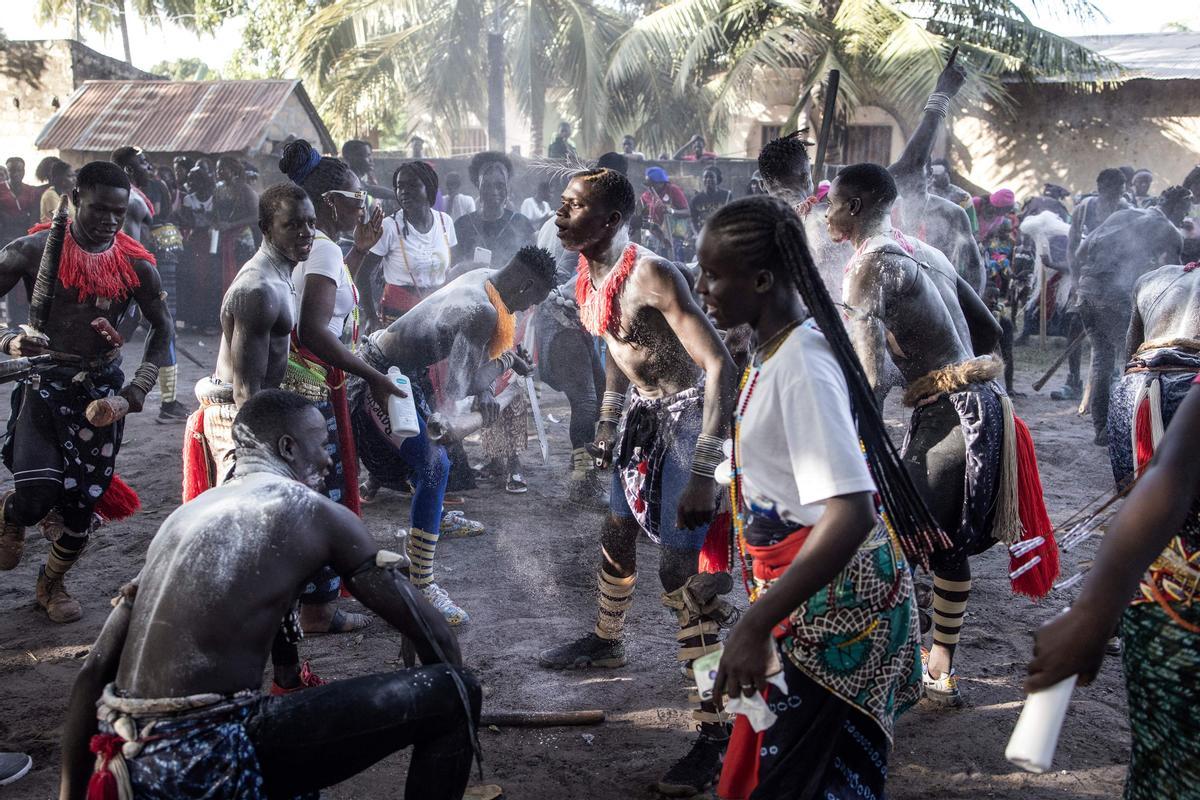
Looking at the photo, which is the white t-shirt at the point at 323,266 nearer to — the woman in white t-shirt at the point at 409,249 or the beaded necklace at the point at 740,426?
the beaded necklace at the point at 740,426

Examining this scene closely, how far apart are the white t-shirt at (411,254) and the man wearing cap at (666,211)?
4.76 metres

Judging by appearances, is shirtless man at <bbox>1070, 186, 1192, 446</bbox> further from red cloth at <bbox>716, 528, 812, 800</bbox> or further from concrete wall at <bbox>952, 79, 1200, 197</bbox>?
concrete wall at <bbox>952, 79, 1200, 197</bbox>

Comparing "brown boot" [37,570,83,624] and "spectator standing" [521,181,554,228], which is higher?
"spectator standing" [521,181,554,228]

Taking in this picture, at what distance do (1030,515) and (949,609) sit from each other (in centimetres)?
49

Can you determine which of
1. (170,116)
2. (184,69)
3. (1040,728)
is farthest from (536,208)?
(184,69)

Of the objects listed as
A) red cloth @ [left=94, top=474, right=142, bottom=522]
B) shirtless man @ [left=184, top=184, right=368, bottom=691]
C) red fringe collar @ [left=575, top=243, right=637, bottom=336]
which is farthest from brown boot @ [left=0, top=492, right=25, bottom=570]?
red fringe collar @ [left=575, top=243, right=637, bottom=336]

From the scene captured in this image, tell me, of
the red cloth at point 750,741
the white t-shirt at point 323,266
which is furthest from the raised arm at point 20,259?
the red cloth at point 750,741

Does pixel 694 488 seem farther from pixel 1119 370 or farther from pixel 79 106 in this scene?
pixel 79 106

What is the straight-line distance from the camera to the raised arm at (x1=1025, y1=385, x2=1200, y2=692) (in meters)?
1.58

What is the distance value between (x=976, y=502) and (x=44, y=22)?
33.7 metres

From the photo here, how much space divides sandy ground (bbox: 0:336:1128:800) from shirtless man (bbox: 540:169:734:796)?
1.22ft

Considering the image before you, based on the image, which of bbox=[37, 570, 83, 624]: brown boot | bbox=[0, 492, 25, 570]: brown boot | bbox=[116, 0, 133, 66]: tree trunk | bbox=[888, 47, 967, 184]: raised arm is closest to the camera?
bbox=[37, 570, 83, 624]: brown boot

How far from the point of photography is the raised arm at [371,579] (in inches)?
95.5

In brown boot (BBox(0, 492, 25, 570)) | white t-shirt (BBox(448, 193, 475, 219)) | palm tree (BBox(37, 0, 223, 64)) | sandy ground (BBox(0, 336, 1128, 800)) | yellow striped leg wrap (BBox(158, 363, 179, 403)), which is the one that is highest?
palm tree (BBox(37, 0, 223, 64))
